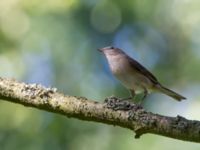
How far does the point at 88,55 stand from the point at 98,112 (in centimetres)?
608

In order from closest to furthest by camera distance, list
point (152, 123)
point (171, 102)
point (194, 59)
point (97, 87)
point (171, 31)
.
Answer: point (152, 123), point (171, 102), point (97, 87), point (194, 59), point (171, 31)

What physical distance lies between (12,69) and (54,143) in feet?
4.96

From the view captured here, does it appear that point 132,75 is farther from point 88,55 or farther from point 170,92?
point 88,55

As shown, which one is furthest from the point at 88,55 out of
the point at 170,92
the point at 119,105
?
the point at 119,105

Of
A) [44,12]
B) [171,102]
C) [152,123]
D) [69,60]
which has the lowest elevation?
[152,123]

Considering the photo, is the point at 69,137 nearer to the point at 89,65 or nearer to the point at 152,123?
the point at 89,65

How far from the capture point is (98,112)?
3.03 m

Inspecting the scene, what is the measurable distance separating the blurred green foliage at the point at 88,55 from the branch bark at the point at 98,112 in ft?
12.5

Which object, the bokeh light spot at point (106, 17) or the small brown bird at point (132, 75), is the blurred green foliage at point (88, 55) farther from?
the small brown bird at point (132, 75)

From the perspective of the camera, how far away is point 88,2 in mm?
9766

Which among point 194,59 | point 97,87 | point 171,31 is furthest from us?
point 171,31

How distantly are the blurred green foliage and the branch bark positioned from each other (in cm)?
380

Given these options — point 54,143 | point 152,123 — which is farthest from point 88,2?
point 152,123

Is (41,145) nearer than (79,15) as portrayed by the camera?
Yes
